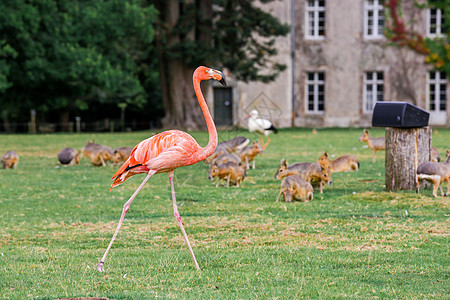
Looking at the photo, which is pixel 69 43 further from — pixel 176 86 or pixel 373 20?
pixel 373 20

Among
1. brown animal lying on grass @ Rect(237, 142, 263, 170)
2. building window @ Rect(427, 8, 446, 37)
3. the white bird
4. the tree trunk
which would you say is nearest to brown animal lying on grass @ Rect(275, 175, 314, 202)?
brown animal lying on grass @ Rect(237, 142, 263, 170)

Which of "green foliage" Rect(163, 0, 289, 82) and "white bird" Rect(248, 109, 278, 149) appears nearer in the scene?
"white bird" Rect(248, 109, 278, 149)

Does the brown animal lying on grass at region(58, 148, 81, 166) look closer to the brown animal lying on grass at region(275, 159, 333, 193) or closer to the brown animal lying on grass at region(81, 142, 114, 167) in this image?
the brown animal lying on grass at region(81, 142, 114, 167)

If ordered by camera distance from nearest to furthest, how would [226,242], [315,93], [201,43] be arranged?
[226,242]
[201,43]
[315,93]

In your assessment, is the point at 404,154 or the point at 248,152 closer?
the point at 404,154

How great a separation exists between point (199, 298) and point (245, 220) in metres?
3.86

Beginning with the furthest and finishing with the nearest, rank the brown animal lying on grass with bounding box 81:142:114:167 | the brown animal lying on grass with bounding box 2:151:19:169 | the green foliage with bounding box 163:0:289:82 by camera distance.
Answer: the green foliage with bounding box 163:0:289:82, the brown animal lying on grass with bounding box 81:142:114:167, the brown animal lying on grass with bounding box 2:151:19:169

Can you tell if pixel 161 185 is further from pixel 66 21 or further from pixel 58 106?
pixel 58 106

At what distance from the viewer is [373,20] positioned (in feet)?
132

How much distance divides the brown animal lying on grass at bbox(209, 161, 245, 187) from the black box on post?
2.80 meters

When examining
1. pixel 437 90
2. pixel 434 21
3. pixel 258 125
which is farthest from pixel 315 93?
pixel 258 125

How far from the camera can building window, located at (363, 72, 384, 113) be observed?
40188mm

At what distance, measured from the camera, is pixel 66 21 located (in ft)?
115

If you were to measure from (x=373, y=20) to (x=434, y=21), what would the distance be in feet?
10.9
